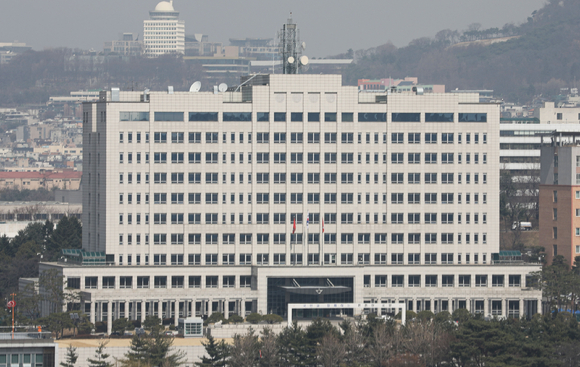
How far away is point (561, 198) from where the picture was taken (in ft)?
612

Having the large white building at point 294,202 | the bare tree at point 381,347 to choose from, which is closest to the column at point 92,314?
the large white building at point 294,202

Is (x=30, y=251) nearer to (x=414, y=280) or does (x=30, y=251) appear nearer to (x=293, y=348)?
(x=414, y=280)

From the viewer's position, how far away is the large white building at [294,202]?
160 m

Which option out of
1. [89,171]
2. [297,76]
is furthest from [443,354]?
[89,171]

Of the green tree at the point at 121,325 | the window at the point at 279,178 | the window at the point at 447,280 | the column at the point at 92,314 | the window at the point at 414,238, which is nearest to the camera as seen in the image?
the green tree at the point at 121,325

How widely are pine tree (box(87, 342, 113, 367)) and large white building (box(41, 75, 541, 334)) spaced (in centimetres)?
3217

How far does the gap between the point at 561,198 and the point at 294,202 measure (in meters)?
47.0

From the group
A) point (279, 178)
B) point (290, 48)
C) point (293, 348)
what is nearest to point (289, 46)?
point (290, 48)

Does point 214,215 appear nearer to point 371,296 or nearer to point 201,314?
point 201,314

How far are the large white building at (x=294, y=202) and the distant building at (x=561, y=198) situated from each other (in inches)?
849

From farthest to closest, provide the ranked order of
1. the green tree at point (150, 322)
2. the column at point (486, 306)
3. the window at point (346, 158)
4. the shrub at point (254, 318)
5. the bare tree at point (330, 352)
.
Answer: the window at point (346, 158), the column at point (486, 306), the shrub at point (254, 318), the green tree at point (150, 322), the bare tree at point (330, 352)

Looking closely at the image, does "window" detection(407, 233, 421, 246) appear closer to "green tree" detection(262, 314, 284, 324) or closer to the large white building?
the large white building

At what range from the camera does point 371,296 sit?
163 metres

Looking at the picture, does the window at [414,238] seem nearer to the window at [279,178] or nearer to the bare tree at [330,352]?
the window at [279,178]
